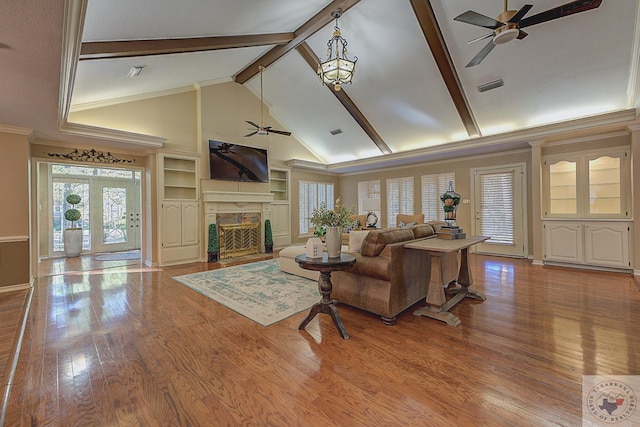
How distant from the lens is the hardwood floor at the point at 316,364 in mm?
1633

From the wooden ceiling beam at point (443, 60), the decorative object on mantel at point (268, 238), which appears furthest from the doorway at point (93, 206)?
the wooden ceiling beam at point (443, 60)

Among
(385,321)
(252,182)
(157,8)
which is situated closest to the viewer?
(385,321)

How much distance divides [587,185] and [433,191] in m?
3.06

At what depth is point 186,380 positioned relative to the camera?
195 cm

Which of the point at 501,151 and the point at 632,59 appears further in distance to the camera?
the point at 501,151

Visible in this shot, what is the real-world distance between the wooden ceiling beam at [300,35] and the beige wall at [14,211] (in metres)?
4.19

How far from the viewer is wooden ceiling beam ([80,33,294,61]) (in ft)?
10.9

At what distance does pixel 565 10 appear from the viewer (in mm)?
2602

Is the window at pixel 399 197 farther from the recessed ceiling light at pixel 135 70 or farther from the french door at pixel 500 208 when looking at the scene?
the recessed ceiling light at pixel 135 70

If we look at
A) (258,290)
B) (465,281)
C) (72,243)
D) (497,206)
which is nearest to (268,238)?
(258,290)

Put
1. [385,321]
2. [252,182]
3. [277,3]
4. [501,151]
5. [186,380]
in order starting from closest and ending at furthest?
[186,380] < [385,321] < [277,3] < [501,151] < [252,182]

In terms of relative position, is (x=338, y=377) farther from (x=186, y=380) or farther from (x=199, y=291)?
(x=199, y=291)

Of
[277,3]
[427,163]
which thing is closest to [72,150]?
[277,3]

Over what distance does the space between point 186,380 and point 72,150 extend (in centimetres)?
540
